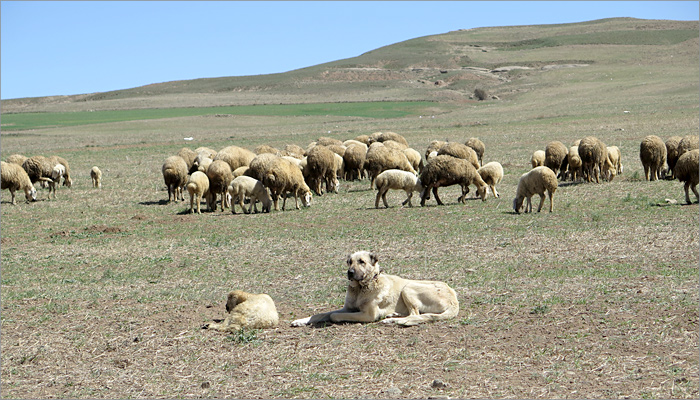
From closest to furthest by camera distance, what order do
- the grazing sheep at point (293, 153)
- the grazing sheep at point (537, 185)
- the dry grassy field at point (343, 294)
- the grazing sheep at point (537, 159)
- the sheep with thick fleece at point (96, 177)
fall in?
the dry grassy field at point (343, 294), the grazing sheep at point (537, 185), the grazing sheep at point (537, 159), the grazing sheep at point (293, 153), the sheep with thick fleece at point (96, 177)

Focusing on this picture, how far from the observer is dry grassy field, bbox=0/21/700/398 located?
7.05 metres

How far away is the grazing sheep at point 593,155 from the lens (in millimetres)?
20938

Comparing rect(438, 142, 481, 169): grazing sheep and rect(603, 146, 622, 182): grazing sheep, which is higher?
rect(438, 142, 481, 169): grazing sheep

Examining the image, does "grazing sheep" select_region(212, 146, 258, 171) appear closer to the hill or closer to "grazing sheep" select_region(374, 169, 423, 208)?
"grazing sheep" select_region(374, 169, 423, 208)

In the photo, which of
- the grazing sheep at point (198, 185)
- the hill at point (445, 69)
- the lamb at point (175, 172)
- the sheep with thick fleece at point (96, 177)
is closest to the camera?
the grazing sheep at point (198, 185)

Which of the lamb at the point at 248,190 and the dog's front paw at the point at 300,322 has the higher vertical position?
the lamb at the point at 248,190

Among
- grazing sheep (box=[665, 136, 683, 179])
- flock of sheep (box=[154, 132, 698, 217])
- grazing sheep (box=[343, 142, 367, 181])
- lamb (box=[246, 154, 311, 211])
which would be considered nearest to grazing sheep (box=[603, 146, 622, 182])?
flock of sheep (box=[154, 132, 698, 217])

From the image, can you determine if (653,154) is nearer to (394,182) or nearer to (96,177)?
(394,182)

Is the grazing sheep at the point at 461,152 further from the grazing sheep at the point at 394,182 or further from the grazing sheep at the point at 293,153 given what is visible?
the grazing sheep at the point at 293,153

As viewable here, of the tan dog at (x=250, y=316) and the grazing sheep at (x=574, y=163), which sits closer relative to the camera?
the tan dog at (x=250, y=316)

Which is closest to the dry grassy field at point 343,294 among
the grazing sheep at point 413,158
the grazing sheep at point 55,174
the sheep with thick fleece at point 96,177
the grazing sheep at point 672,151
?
the grazing sheep at point 55,174

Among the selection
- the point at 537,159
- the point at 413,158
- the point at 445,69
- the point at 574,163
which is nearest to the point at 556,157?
the point at 574,163

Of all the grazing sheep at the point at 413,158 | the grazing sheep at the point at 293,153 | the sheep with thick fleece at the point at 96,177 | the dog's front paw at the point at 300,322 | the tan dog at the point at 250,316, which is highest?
the grazing sheep at the point at 293,153

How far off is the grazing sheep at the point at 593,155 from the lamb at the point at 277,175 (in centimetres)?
817
